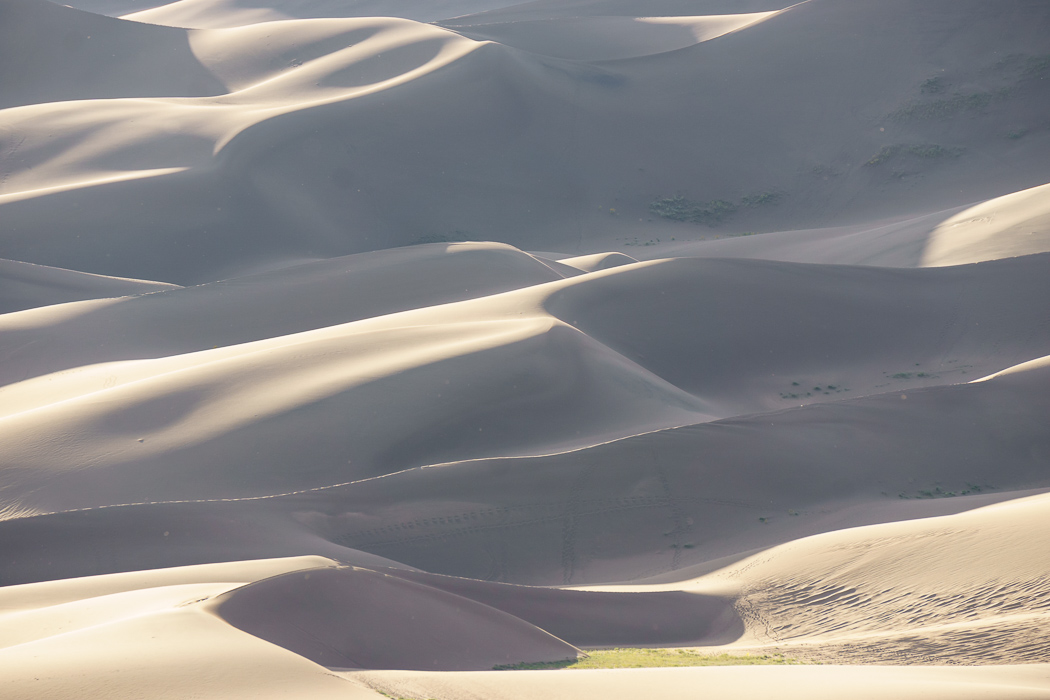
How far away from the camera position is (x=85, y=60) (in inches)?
1534

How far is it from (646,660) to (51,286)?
18.5 meters

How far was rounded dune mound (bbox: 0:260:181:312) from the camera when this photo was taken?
19969mm

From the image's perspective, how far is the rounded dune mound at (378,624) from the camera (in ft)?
19.0

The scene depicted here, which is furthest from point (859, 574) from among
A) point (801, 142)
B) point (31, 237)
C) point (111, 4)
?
point (111, 4)

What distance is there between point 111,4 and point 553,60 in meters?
64.5

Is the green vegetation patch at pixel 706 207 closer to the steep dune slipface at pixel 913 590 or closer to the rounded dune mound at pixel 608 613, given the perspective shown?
the steep dune slipface at pixel 913 590

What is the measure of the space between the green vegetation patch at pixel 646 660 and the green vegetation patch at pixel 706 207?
25.8 m

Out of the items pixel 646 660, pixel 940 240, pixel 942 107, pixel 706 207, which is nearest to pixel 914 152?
pixel 942 107

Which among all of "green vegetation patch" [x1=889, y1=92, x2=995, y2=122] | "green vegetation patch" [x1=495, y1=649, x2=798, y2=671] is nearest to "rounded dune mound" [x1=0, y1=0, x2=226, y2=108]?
"green vegetation patch" [x1=889, y1=92, x2=995, y2=122]

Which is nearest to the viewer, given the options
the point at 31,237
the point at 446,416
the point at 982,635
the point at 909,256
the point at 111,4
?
the point at 982,635

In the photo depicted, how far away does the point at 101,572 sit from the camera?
900cm

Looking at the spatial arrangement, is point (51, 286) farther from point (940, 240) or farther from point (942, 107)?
point (942, 107)

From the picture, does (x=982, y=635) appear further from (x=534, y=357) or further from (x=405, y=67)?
(x=405, y=67)

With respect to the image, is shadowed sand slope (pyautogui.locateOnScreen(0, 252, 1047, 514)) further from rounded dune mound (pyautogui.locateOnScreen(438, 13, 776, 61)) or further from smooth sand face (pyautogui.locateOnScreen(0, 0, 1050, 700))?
rounded dune mound (pyautogui.locateOnScreen(438, 13, 776, 61))
